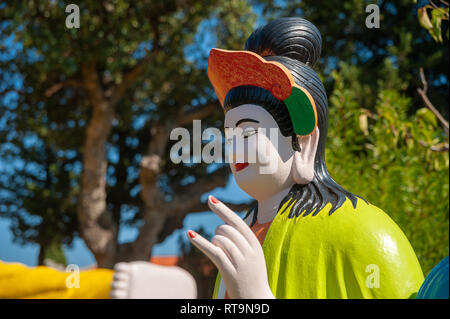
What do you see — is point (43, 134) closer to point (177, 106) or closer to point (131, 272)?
point (177, 106)

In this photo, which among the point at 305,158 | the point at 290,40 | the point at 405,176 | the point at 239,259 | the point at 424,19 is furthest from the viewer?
the point at 405,176

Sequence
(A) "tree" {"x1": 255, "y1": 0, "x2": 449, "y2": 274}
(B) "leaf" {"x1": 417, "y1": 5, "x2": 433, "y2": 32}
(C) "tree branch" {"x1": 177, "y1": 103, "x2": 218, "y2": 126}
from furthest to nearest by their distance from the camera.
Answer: (C) "tree branch" {"x1": 177, "y1": 103, "x2": 218, "y2": 126}
(A) "tree" {"x1": 255, "y1": 0, "x2": 449, "y2": 274}
(B) "leaf" {"x1": 417, "y1": 5, "x2": 433, "y2": 32}

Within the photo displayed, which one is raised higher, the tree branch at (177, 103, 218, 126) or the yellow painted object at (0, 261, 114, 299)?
the tree branch at (177, 103, 218, 126)

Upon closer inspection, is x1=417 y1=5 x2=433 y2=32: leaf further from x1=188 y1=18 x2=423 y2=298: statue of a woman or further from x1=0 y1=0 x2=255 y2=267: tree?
Answer: x1=0 y1=0 x2=255 y2=267: tree

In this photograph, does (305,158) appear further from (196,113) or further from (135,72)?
(196,113)

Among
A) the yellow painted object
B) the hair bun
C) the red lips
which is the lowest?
the yellow painted object

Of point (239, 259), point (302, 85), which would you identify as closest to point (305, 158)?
point (302, 85)

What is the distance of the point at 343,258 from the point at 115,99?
759 cm

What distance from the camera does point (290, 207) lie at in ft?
7.00

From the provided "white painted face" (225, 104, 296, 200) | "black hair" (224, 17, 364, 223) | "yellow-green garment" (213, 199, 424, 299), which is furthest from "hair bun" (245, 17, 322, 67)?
"yellow-green garment" (213, 199, 424, 299)

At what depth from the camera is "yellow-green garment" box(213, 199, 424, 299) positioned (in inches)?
69.9

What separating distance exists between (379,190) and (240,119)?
2855mm

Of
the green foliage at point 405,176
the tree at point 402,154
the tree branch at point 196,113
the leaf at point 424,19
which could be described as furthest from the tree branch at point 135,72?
the leaf at point 424,19
